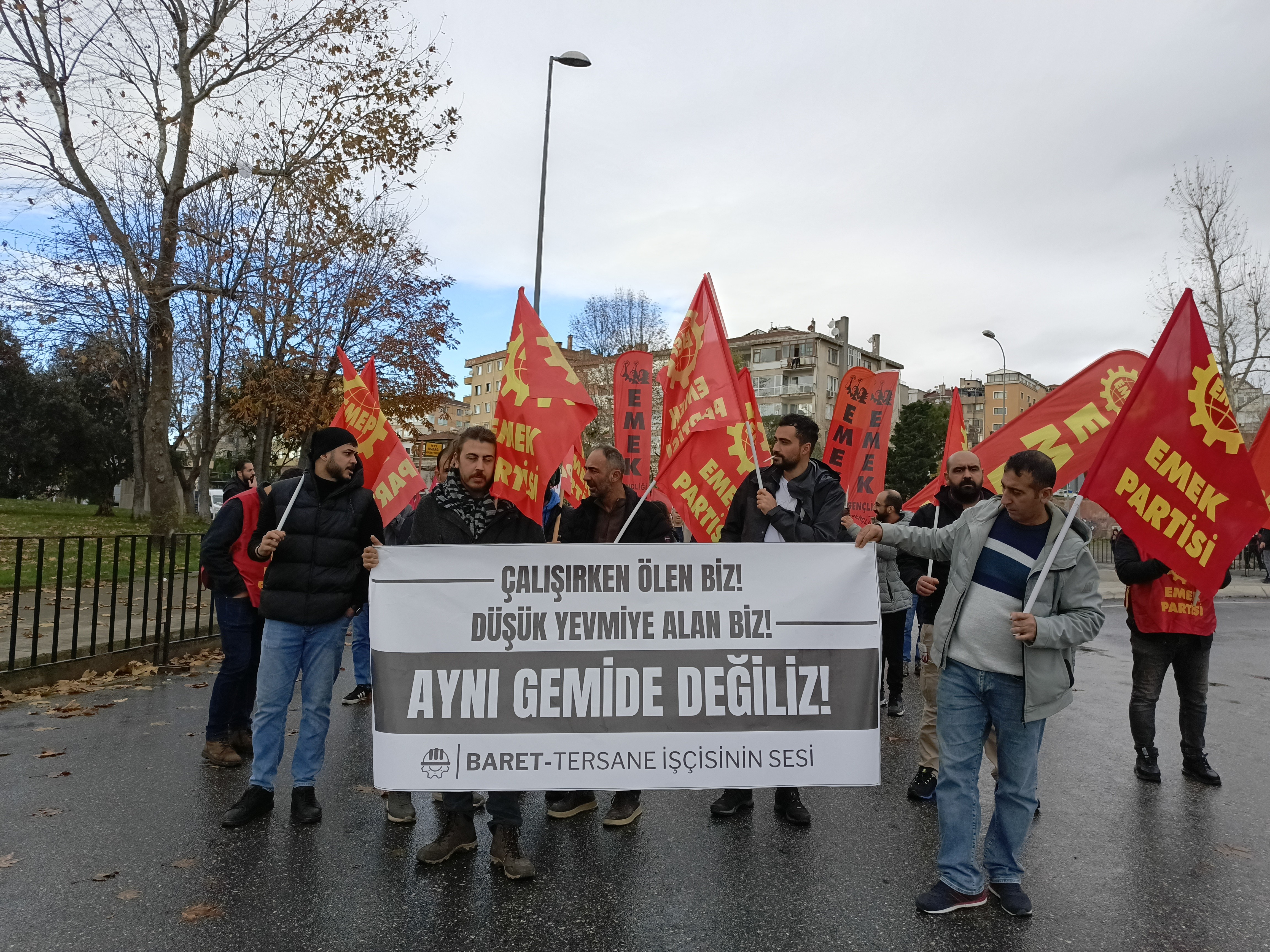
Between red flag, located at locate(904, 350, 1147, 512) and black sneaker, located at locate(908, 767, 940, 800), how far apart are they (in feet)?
6.01

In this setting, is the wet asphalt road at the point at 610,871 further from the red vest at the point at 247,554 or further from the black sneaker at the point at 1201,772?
the red vest at the point at 247,554

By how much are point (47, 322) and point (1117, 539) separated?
17.6 meters

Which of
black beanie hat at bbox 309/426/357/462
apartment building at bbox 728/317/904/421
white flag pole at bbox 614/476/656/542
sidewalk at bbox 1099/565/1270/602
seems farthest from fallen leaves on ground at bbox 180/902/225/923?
apartment building at bbox 728/317/904/421

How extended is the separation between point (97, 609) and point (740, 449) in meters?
6.02

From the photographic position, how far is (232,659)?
555cm

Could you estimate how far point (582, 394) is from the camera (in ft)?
16.4

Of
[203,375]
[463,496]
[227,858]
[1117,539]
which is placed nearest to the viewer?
[227,858]

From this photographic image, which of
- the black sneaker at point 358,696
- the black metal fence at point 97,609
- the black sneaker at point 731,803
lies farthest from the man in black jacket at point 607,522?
the black metal fence at point 97,609

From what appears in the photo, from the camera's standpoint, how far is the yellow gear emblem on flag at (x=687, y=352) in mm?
5301

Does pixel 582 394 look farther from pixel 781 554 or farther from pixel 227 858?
pixel 227 858

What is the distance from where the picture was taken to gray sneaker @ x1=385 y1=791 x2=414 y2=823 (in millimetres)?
4465

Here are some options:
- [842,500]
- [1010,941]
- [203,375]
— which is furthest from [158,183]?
[1010,941]

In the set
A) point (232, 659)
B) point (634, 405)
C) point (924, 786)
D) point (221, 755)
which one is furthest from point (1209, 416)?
point (634, 405)

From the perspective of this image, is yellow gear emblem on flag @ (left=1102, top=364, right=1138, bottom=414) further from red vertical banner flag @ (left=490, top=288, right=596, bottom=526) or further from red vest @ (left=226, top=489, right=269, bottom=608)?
red vest @ (left=226, top=489, right=269, bottom=608)
